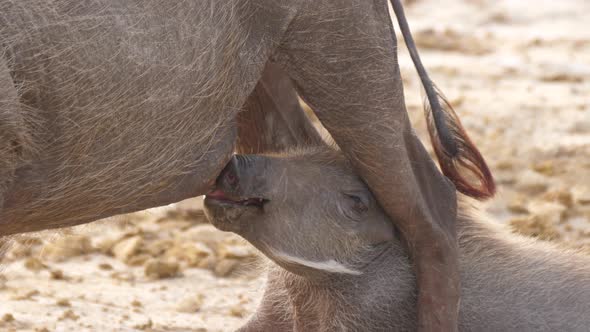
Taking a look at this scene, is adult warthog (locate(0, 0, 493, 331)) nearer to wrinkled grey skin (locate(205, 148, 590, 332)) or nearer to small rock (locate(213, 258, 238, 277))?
wrinkled grey skin (locate(205, 148, 590, 332))

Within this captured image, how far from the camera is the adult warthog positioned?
2.57 meters

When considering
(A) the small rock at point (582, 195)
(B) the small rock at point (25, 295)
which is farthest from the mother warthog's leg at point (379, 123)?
(A) the small rock at point (582, 195)

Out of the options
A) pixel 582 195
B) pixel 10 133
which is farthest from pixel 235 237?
pixel 10 133

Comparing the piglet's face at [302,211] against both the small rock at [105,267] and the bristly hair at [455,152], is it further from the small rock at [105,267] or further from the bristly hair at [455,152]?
the small rock at [105,267]

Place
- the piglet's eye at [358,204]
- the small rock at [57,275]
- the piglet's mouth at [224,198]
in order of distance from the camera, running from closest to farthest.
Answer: the piglet's mouth at [224,198] → the piglet's eye at [358,204] → the small rock at [57,275]

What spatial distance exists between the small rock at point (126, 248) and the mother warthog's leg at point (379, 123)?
4.53ft

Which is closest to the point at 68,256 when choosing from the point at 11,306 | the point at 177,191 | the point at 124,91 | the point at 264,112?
the point at 11,306

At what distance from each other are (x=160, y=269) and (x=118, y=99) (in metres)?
1.65

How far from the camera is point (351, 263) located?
335 centimetres

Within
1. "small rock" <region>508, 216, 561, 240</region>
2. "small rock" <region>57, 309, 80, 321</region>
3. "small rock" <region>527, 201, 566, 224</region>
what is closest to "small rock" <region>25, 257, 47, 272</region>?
"small rock" <region>57, 309, 80, 321</region>

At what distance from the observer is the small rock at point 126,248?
4383 mm

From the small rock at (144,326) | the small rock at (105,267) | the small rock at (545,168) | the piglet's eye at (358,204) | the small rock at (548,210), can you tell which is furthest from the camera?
the small rock at (545,168)

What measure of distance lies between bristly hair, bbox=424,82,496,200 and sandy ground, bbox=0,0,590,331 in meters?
0.69

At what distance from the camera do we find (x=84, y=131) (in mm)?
2648
